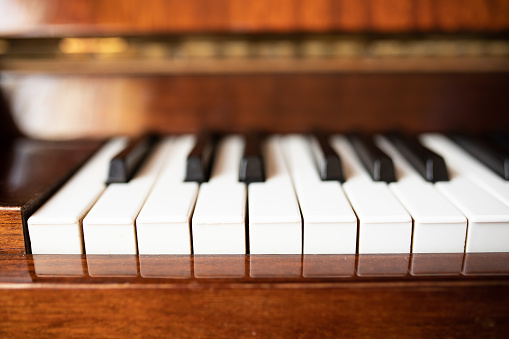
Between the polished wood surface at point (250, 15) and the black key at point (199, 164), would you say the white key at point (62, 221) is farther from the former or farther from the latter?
the polished wood surface at point (250, 15)

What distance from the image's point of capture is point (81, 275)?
62 centimetres

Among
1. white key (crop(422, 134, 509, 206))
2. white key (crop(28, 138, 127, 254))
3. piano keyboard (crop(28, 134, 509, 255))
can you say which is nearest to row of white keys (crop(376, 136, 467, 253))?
piano keyboard (crop(28, 134, 509, 255))

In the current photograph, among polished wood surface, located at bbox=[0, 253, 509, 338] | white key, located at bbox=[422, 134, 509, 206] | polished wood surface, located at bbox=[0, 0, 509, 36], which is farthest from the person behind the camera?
polished wood surface, located at bbox=[0, 0, 509, 36]

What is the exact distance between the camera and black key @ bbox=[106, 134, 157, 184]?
77 cm

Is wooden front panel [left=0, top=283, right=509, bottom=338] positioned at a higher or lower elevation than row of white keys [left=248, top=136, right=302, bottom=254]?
lower

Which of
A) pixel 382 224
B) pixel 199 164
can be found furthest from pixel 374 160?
pixel 199 164

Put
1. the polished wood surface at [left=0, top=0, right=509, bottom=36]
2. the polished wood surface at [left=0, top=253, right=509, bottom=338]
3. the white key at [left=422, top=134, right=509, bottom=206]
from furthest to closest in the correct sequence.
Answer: the polished wood surface at [left=0, top=0, right=509, bottom=36] < the white key at [left=422, top=134, right=509, bottom=206] < the polished wood surface at [left=0, top=253, right=509, bottom=338]

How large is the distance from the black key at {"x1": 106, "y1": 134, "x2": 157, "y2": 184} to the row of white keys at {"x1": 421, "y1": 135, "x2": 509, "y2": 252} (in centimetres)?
53

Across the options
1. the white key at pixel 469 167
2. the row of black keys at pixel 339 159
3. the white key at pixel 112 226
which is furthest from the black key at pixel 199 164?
the white key at pixel 469 167

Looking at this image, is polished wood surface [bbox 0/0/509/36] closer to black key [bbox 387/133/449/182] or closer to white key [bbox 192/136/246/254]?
black key [bbox 387/133/449/182]

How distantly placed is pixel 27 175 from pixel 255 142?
0.42 metres

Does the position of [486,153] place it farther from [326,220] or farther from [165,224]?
[165,224]

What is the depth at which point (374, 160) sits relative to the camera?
795 mm

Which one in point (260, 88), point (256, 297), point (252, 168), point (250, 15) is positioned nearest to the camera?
point (256, 297)
